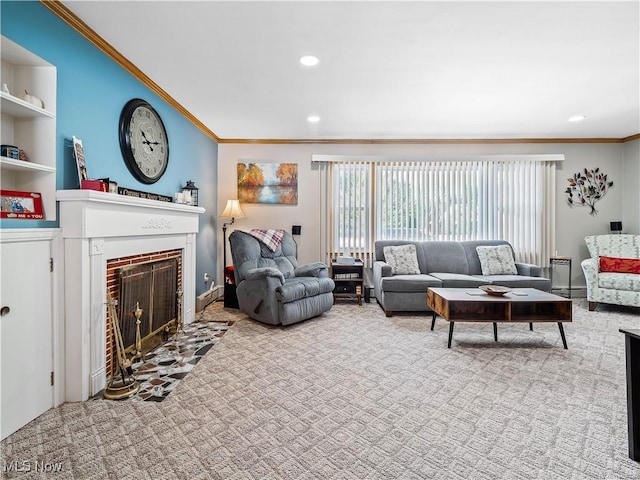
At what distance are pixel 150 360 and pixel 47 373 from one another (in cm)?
81

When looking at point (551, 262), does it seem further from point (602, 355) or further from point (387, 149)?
point (387, 149)

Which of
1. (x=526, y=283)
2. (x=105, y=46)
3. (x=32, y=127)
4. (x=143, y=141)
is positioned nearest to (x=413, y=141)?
(x=526, y=283)

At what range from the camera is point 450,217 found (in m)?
5.19

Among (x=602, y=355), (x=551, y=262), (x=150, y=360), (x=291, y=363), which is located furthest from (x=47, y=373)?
(x=551, y=262)

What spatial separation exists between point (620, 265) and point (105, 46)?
20.7ft

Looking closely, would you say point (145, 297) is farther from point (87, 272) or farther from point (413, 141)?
point (413, 141)

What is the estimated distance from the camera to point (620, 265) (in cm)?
438

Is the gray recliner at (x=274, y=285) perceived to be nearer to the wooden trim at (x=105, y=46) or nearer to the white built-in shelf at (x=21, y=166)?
the wooden trim at (x=105, y=46)

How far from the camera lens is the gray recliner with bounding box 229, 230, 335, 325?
11.6ft

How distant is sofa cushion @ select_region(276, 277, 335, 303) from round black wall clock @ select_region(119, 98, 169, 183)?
1743mm

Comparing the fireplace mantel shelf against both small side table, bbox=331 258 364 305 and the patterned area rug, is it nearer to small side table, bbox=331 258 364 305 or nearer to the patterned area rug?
the patterned area rug

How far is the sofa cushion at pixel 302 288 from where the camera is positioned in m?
3.52

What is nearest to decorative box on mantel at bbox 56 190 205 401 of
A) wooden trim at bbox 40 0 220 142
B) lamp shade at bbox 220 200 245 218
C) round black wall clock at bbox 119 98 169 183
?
round black wall clock at bbox 119 98 169 183

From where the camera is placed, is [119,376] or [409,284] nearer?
[119,376]
